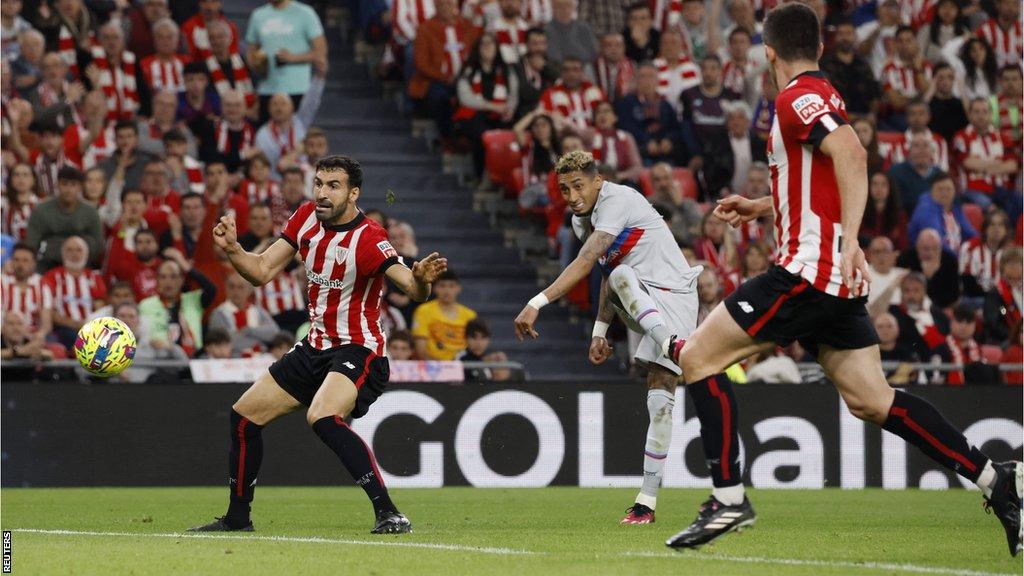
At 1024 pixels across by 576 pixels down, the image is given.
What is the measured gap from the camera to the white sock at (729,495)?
7059 millimetres

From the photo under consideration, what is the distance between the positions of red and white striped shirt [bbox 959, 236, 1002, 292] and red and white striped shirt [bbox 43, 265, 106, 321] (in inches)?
353

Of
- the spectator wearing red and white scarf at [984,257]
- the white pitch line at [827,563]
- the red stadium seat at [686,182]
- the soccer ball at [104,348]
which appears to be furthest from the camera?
the red stadium seat at [686,182]

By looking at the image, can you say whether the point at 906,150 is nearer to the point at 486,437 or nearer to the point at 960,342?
the point at 960,342

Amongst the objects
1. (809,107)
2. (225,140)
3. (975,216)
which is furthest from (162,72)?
(809,107)

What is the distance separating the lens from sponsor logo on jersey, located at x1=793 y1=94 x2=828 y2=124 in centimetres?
703

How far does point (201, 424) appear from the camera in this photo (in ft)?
46.8

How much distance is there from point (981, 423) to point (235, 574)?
9.54 m

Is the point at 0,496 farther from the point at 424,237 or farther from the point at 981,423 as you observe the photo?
the point at 981,423

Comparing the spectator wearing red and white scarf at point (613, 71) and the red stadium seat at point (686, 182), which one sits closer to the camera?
the red stadium seat at point (686, 182)

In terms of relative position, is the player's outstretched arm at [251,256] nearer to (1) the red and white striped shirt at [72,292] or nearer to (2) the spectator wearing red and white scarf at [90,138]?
(1) the red and white striped shirt at [72,292]

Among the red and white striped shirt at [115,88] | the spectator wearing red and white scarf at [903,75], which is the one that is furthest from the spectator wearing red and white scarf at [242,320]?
the spectator wearing red and white scarf at [903,75]

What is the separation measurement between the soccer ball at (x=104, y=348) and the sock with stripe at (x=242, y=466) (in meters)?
1.40

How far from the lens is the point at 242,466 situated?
30.0ft

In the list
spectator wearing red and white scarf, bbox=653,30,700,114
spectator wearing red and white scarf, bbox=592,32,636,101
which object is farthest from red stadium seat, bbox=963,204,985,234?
spectator wearing red and white scarf, bbox=592,32,636,101
